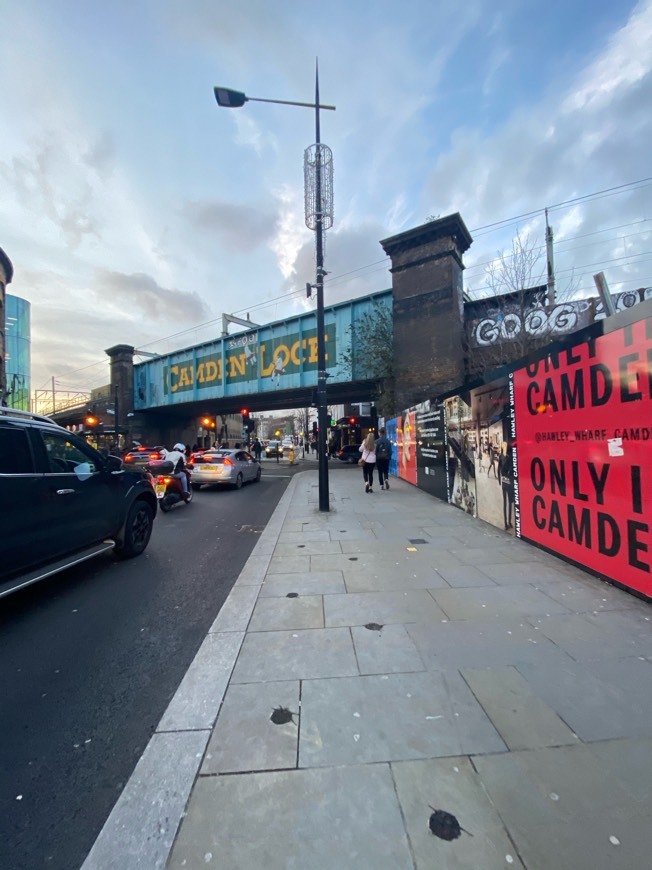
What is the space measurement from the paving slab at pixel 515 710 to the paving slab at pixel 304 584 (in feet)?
5.95

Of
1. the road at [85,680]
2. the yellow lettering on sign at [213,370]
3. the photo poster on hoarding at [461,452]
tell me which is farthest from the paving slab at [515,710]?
the yellow lettering on sign at [213,370]

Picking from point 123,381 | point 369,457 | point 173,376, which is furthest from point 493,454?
point 123,381

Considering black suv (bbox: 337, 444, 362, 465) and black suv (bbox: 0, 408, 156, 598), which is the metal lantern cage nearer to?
black suv (bbox: 0, 408, 156, 598)

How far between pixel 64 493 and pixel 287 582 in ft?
8.84

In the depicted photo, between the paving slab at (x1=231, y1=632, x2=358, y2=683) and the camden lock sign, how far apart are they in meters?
18.2

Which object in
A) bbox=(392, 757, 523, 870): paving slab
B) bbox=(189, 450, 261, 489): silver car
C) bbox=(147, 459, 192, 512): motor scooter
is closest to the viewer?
bbox=(392, 757, 523, 870): paving slab

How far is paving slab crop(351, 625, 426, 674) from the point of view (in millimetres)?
2770

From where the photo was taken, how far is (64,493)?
437 centimetres

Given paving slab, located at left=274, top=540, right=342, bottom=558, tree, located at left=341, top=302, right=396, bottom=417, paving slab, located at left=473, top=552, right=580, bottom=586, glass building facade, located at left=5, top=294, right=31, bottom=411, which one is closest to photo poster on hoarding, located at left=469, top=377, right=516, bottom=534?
paving slab, located at left=473, top=552, right=580, bottom=586

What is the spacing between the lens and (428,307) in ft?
56.1

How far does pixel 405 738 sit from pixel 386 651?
2.80 ft

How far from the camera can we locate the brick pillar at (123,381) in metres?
31.6

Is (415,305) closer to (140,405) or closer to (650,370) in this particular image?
(650,370)

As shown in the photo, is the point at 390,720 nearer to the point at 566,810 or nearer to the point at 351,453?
the point at 566,810
